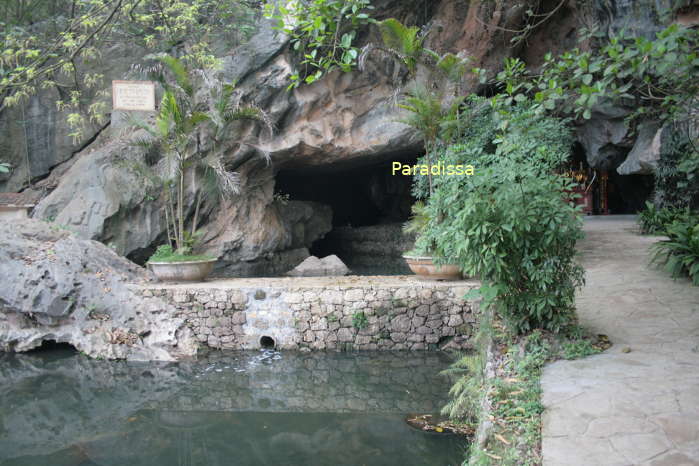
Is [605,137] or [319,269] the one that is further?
[605,137]

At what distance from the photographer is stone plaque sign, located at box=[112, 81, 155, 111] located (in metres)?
10.3

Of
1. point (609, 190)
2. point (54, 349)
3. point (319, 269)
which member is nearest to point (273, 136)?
point (319, 269)

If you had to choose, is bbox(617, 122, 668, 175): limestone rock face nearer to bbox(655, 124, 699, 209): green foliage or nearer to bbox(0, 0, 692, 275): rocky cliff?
bbox(0, 0, 692, 275): rocky cliff

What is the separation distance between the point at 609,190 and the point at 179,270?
19.5m

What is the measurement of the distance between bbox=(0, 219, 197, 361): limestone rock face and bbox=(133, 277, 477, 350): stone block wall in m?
0.47

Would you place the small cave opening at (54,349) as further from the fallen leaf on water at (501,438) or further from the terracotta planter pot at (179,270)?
the fallen leaf on water at (501,438)

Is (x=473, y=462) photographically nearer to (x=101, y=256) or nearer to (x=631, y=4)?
(x=101, y=256)

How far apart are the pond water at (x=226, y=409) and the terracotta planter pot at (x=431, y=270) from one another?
4.29 ft

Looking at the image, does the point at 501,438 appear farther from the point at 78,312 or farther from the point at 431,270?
the point at 78,312

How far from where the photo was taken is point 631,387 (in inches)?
125

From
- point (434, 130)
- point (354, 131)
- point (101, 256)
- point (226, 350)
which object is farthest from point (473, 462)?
point (354, 131)

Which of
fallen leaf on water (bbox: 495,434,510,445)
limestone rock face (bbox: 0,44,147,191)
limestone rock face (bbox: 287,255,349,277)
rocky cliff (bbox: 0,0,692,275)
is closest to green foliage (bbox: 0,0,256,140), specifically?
limestone rock face (bbox: 0,44,147,191)

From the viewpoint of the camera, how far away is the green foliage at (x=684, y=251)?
18.9 ft

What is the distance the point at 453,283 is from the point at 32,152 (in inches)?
449
